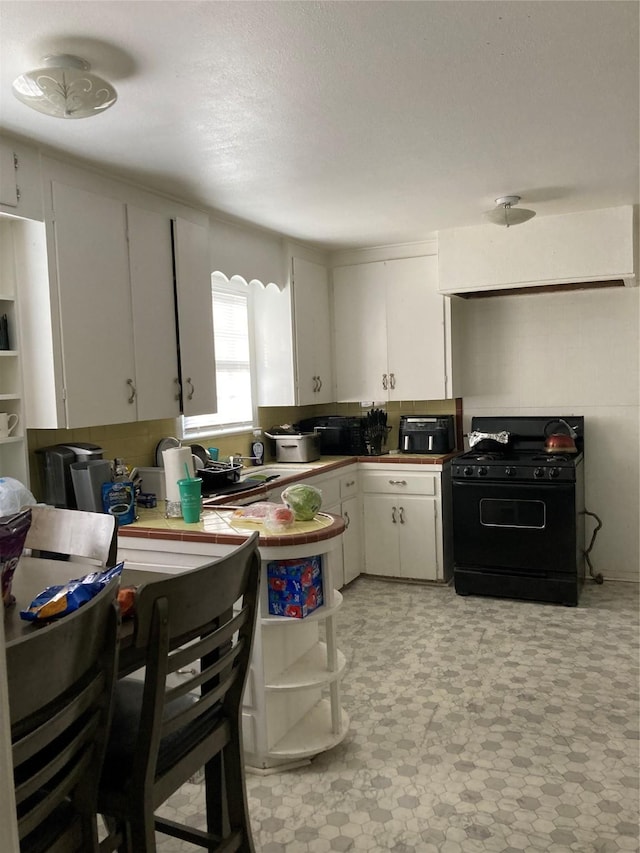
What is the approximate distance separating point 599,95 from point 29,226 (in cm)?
221

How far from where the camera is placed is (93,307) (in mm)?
2924

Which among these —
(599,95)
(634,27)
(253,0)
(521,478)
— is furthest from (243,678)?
(521,478)

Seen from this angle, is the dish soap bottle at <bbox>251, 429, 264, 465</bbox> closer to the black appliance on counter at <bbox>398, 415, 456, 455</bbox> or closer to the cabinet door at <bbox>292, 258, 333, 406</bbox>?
the cabinet door at <bbox>292, 258, 333, 406</bbox>

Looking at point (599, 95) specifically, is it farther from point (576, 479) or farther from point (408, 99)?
point (576, 479)

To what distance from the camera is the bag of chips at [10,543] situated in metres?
1.61

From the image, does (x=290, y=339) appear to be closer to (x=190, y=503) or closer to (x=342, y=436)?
(x=342, y=436)

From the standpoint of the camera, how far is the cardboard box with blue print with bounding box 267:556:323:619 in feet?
8.25

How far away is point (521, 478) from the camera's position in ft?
13.8

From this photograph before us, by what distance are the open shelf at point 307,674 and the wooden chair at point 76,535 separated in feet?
2.74

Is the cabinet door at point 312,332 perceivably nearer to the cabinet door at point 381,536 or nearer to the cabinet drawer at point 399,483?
the cabinet drawer at point 399,483

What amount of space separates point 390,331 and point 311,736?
3.01 m

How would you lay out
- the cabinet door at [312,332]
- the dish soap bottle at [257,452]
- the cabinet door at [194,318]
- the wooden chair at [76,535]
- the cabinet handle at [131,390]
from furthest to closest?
1. the cabinet door at [312,332]
2. the dish soap bottle at [257,452]
3. the cabinet door at [194,318]
4. the cabinet handle at [131,390]
5. the wooden chair at [76,535]

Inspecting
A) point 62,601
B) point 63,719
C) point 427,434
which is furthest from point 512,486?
point 63,719

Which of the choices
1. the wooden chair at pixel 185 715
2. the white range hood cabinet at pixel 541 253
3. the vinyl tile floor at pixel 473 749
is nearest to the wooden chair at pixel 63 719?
the wooden chair at pixel 185 715
